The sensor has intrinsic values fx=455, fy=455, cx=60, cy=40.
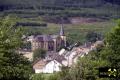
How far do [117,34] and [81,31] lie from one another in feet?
564

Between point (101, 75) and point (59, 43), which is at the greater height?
point (101, 75)

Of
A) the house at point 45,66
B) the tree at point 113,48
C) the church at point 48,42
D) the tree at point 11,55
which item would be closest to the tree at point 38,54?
the house at point 45,66

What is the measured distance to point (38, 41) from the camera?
490 feet

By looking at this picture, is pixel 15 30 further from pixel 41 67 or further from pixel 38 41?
pixel 38 41

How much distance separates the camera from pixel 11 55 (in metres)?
17.9

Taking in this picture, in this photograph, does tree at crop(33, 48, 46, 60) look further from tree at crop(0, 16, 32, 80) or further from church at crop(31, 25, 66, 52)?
tree at crop(0, 16, 32, 80)

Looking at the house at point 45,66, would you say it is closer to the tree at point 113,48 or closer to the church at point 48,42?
the church at point 48,42

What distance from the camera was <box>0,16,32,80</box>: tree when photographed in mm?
17078

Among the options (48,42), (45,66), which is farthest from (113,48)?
(48,42)

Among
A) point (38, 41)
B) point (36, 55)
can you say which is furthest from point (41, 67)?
point (38, 41)

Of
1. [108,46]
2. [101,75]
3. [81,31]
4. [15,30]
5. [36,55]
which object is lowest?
[81,31]

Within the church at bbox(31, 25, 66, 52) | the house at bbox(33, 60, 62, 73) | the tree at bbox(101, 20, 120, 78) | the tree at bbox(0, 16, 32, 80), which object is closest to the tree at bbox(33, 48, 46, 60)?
the house at bbox(33, 60, 62, 73)

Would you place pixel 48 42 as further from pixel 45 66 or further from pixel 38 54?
pixel 45 66

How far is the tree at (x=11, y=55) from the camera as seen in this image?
672 inches
